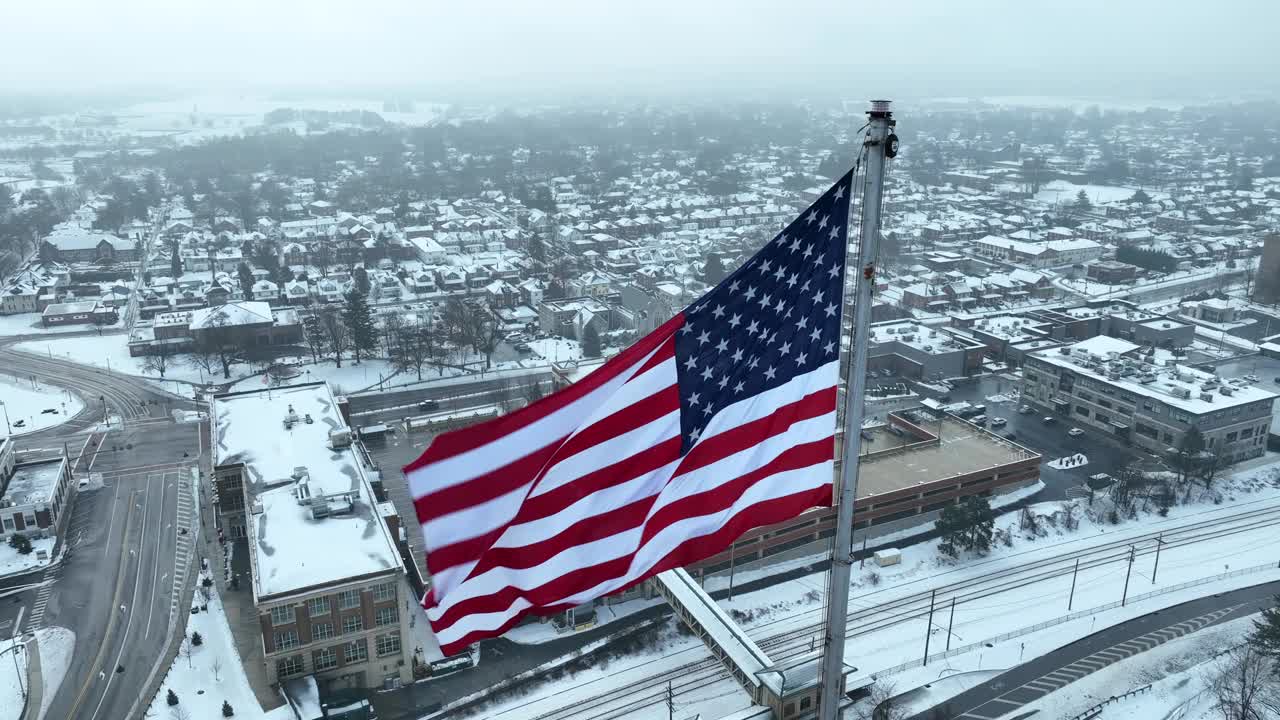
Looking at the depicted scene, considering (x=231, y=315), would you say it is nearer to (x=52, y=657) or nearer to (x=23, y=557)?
(x=23, y=557)

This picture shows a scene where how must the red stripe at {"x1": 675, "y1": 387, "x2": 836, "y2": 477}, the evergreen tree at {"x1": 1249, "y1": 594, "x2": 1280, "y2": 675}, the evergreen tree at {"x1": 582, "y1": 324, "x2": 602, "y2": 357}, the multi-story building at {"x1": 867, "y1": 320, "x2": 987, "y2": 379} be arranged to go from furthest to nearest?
1. the evergreen tree at {"x1": 582, "y1": 324, "x2": 602, "y2": 357}
2. the multi-story building at {"x1": 867, "y1": 320, "x2": 987, "y2": 379}
3. the evergreen tree at {"x1": 1249, "y1": 594, "x2": 1280, "y2": 675}
4. the red stripe at {"x1": 675, "y1": 387, "x2": 836, "y2": 477}

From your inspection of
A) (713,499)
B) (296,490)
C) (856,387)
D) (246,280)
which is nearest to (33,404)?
(246,280)

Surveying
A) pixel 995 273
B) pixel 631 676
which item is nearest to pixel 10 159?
pixel 995 273

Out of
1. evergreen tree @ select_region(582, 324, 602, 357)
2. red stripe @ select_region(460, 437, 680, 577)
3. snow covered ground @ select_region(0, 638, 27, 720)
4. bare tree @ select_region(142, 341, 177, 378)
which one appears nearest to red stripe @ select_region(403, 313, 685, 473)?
red stripe @ select_region(460, 437, 680, 577)

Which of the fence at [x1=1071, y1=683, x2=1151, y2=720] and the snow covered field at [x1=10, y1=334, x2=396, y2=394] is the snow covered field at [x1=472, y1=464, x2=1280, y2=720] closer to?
the fence at [x1=1071, y1=683, x2=1151, y2=720]

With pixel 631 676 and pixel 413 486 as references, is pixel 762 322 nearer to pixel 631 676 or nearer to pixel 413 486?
pixel 413 486

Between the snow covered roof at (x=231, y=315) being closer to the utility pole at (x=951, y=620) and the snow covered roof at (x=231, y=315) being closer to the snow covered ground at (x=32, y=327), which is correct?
the snow covered ground at (x=32, y=327)
